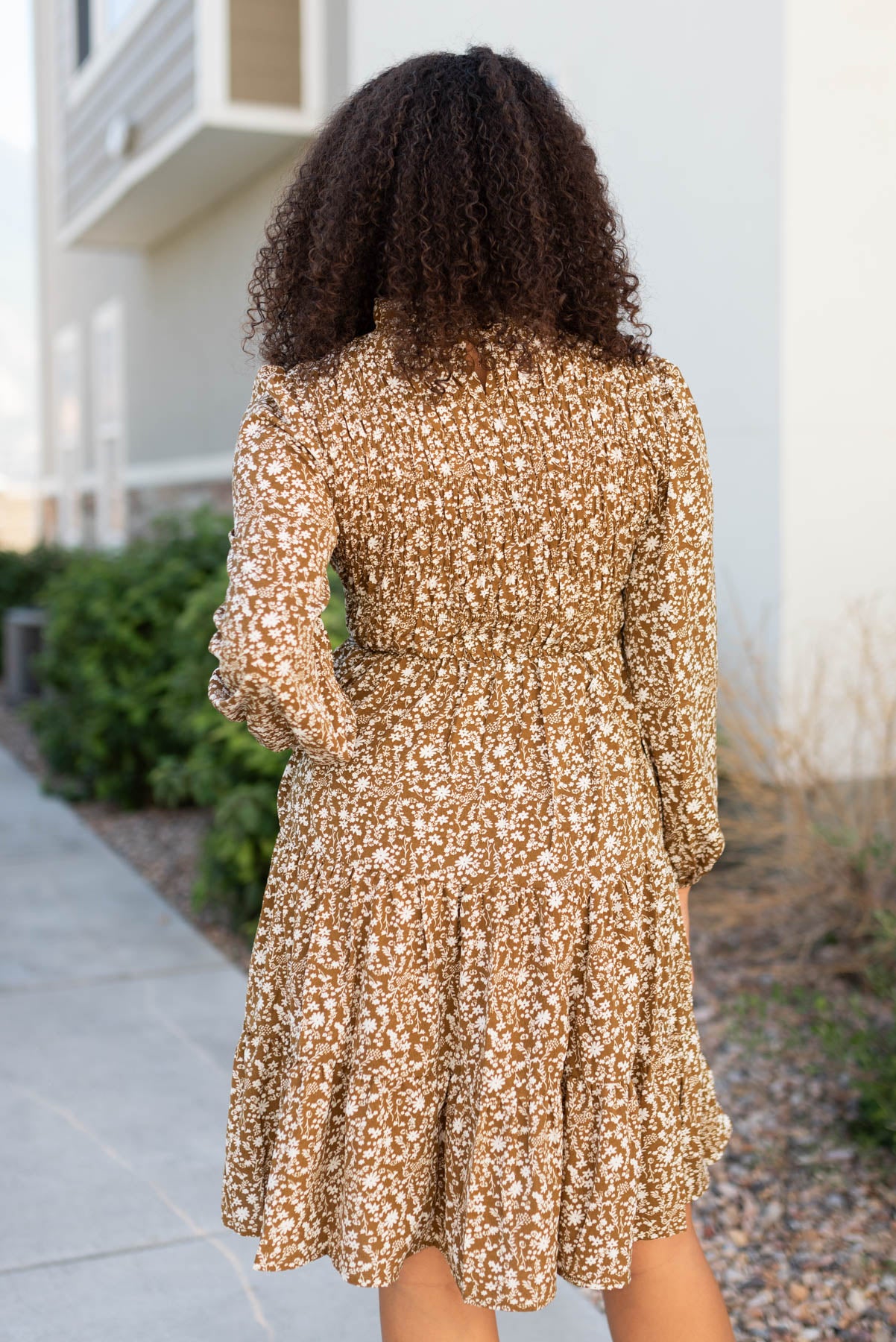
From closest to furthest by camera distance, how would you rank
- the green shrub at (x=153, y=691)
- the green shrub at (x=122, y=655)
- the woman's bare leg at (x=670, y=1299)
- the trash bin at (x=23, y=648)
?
the woman's bare leg at (x=670, y=1299), the green shrub at (x=153, y=691), the green shrub at (x=122, y=655), the trash bin at (x=23, y=648)

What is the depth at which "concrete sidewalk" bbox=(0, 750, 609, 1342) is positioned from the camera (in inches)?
101

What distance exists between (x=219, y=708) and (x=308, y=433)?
1.13 feet

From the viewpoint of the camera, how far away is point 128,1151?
3191 millimetres

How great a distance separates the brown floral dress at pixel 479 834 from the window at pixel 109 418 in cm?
988

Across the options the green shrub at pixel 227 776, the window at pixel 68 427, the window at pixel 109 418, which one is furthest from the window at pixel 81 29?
the green shrub at pixel 227 776

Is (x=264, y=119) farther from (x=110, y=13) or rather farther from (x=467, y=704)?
(x=467, y=704)

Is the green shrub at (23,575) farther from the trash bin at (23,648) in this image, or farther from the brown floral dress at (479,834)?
the brown floral dress at (479,834)

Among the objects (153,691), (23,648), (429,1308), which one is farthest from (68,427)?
(429,1308)

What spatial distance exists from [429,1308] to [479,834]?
63cm

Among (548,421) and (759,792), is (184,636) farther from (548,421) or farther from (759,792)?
(548,421)

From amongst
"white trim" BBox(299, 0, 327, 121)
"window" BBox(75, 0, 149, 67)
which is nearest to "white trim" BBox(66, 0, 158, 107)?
"window" BBox(75, 0, 149, 67)

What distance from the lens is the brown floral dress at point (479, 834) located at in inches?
62.4

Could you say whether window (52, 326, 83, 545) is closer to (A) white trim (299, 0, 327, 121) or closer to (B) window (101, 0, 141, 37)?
(B) window (101, 0, 141, 37)

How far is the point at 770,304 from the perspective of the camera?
4.43 meters
